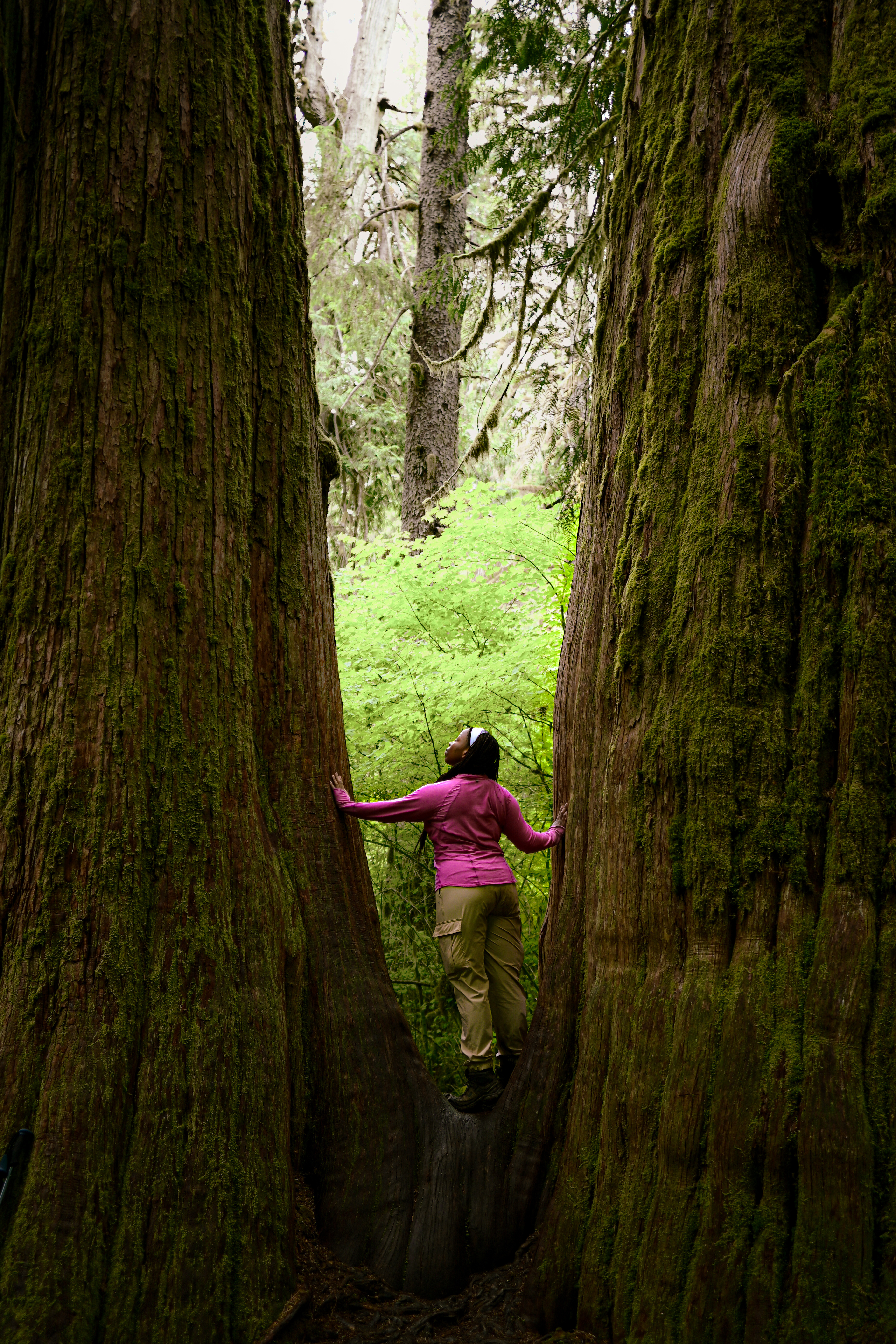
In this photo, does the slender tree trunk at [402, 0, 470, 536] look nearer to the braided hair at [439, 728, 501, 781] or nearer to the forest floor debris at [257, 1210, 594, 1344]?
the braided hair at [439, 728, 501, 781]

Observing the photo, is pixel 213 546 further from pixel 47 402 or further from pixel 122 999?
pixel 122 999

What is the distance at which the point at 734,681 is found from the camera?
2.81 m

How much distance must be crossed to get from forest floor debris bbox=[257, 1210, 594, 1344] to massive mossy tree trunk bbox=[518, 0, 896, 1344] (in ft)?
0.58

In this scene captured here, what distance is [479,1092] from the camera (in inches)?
156

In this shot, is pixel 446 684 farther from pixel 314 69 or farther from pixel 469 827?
pixel 314 69

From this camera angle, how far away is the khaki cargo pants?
4.06 metres

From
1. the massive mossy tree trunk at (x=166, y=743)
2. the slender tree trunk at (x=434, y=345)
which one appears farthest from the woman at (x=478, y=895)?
the slender tree trunk at (x=434, y=345)

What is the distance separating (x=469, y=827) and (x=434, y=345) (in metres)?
7.04

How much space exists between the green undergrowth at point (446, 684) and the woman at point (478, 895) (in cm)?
101

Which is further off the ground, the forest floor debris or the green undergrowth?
the green undergrowth

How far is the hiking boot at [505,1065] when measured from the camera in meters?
4.30

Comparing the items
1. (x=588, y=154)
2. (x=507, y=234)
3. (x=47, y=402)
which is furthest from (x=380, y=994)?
(x=507, y=234)

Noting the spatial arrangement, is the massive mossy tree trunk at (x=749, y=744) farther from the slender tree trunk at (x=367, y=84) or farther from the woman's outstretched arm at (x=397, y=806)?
the slender tree trunk at (x=367, y=84)

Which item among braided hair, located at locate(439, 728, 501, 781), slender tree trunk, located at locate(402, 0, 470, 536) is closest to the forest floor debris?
braided hair, located at locate(439, 728, 501, 781)
